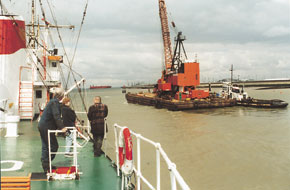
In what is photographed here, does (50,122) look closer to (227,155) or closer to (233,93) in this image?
(227,155)

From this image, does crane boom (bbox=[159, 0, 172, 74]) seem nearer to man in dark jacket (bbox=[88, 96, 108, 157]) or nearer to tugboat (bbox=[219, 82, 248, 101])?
tugboat (bbox=[219, 82, 248, 101])

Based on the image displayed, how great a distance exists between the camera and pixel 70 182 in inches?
182

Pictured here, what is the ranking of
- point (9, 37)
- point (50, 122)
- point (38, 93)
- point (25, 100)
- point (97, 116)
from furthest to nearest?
point (38, 93) < point (25, 100) < point (9, 37) < point (97, 116) < point (50, 122)

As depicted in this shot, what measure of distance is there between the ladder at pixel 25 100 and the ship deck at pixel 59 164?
9.70ft

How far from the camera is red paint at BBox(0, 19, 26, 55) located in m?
10.1

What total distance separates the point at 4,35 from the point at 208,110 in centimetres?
2688

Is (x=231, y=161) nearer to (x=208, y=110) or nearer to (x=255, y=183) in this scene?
(x=255, y=183)

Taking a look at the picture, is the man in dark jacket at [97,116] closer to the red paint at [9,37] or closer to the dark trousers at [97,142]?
the dark trousers at [97,142]

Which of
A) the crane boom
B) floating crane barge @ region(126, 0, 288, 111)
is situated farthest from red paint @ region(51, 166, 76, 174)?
the crane boom

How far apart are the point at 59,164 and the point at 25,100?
23.7ft

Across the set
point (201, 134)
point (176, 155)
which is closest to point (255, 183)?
point (176, 155)

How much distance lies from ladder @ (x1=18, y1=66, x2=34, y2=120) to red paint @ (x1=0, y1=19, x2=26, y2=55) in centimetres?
175

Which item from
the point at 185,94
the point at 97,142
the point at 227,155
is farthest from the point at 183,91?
the point at 97,142

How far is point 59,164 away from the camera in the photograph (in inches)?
228
